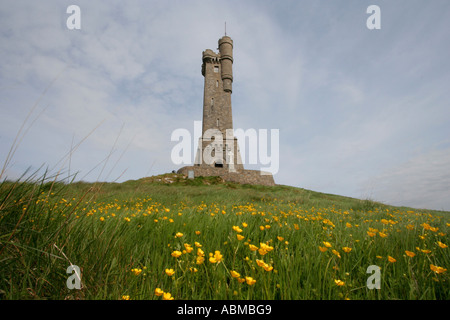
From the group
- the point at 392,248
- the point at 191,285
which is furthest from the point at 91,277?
the point at 392,248

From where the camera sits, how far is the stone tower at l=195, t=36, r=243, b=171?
31.6m

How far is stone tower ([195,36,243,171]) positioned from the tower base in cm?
94

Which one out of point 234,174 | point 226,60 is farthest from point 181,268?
point 226,60

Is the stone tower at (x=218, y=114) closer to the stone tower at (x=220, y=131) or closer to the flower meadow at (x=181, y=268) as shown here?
the stone tower at (x=220, y=131)

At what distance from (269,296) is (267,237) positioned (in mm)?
1171

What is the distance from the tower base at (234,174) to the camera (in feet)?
97.8

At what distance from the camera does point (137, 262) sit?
1847 mm

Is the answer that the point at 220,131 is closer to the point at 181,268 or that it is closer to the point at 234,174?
the point at 234,174

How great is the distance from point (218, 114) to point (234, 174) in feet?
34.1

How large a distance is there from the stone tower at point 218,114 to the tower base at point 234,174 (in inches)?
37.0

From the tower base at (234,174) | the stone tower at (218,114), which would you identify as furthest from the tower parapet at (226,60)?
the tower base at (234,174)

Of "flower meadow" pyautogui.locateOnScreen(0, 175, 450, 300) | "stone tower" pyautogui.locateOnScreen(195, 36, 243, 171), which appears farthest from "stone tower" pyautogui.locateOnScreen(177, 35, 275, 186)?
"flower meadow" pyautogui.locateOnScreen(0, 175, 450, 300)

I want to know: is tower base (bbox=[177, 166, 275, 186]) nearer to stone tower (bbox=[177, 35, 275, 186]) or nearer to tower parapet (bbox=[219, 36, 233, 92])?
stone tower (bbox=[177, 35, 275, 186])
